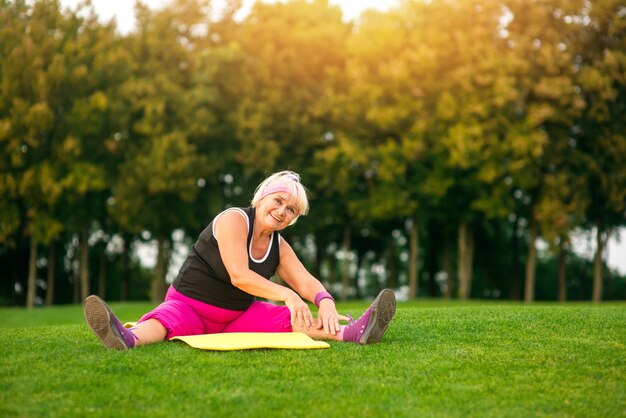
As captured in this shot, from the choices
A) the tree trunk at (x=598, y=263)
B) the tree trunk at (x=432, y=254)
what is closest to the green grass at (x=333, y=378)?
the tree trunk at (x=598, y=263)

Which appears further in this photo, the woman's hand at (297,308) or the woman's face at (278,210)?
the woman's face at (278,210)

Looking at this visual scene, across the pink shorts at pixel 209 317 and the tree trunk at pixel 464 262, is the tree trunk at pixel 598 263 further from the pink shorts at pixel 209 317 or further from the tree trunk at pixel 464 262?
the pink shorts at pixel 209 317

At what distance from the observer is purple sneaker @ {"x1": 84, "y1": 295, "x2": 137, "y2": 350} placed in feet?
19.2

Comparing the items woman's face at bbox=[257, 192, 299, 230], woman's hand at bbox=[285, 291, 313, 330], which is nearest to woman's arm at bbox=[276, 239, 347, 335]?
woman's hand at bbox=[285, 291, 313, 330]

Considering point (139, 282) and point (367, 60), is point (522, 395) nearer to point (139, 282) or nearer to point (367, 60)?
point (367, 60)

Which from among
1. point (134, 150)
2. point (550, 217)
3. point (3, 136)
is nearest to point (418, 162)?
point (550, 217)

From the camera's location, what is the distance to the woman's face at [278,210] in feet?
21.5

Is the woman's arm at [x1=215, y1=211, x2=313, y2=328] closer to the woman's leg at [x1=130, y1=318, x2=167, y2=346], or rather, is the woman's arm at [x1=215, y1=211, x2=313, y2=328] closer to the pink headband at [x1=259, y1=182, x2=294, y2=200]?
the pink headband at [x1=259, y1=182, x2=294, y2=200]

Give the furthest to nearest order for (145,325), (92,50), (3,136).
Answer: (92,50) < (3,136) < (145,325)

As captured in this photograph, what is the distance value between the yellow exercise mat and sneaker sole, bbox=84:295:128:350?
61 centimetres

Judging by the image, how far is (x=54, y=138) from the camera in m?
26.7

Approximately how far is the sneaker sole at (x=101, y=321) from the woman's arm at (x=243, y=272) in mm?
1090

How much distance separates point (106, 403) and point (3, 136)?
2292 centimetres

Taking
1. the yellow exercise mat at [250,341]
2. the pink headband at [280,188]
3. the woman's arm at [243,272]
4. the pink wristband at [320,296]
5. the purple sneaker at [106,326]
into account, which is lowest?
the yellow exercise mat at [250,341]
